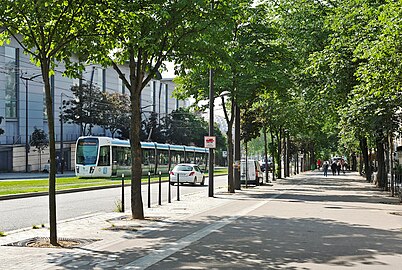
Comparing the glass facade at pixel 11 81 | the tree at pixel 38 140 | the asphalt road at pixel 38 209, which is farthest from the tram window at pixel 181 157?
the asphalt road at pixel 38 209

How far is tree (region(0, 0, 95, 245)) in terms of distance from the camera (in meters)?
11.2

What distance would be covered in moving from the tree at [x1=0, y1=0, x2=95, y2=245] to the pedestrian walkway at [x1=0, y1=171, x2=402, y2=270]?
5.31 feet

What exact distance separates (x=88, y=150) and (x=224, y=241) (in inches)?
1334

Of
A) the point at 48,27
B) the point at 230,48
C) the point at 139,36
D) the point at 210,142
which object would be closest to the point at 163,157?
the point at 210,142

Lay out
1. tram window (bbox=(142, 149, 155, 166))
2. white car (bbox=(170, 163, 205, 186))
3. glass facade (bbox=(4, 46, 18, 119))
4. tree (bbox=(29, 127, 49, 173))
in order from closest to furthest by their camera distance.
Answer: white car (bbox=(170, 163, 205, 186)) < tram window (bbox=(142, 149, 155, 166)) < tree (bbox=(29, 127, 49, 173)) < glass facade (bbox=(4, 46, 18, 119))

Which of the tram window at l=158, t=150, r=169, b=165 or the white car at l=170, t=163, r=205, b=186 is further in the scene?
the tram window at l=158, t=150, r=169, b=165

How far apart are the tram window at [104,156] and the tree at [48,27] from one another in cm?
3220

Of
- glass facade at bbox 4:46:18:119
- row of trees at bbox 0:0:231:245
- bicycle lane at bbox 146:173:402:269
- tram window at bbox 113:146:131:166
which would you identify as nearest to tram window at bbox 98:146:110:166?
tram window at bbox 113:146:131:166

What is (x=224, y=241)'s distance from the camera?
1188 centimetres

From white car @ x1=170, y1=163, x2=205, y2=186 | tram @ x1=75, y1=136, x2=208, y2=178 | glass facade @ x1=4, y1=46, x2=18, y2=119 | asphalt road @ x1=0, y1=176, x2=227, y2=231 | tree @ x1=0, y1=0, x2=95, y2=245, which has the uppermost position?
glass facade @ x1=4, y1=46, x2=18, y2=119

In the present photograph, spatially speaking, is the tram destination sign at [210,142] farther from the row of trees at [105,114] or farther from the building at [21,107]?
the building at [21,107]

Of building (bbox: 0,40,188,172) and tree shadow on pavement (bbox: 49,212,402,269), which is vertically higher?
building (bbox: 0,40,188,172)

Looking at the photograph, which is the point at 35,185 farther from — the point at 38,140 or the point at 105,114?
the point at 105,114

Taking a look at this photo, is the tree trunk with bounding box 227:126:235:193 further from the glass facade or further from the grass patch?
the glass facade
